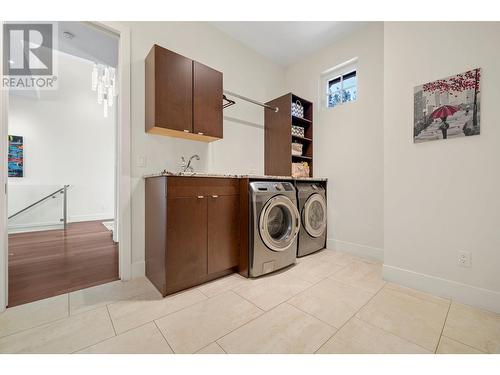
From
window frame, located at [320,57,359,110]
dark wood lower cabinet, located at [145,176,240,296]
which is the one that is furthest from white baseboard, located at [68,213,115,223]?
window frame, located at [320,57,359,110]

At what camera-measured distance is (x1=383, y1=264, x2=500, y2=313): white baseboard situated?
4.76 feet

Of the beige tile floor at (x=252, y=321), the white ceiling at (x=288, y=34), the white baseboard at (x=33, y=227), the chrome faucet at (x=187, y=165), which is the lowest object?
the beige tile floor at (x=252, y=321)

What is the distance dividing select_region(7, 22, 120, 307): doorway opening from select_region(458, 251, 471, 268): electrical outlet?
2.90 meters

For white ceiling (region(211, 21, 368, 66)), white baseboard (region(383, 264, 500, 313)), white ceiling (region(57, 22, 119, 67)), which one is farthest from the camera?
white ceiling (region(211, 21, 368, 66))

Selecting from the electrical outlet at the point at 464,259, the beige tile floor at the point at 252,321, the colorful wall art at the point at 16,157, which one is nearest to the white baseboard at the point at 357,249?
the beige tile floor at the point at 252,321

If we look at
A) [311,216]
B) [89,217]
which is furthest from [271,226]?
[89,217]

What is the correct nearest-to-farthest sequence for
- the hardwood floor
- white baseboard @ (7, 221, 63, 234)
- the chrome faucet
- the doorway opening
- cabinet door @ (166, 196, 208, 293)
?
1. cabinet door @ (166, 196, 208, 293)
2. the hardwood floor
3. the doorway opening
4. the chrome faucet
5. white baseboard @ (7, 221, 63, 234)

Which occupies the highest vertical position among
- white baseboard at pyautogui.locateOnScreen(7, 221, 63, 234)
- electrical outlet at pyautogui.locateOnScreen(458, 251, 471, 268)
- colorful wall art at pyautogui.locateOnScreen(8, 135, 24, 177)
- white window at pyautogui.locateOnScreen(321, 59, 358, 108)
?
white window at pyautogui.locateOnScreen(321, 59, 358, 108)

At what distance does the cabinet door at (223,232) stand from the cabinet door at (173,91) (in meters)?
0.78

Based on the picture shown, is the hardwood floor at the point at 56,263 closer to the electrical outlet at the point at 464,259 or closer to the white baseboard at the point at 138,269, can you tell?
the white baseboard at the point at 138,269

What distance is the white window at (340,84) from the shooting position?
272 centimetres

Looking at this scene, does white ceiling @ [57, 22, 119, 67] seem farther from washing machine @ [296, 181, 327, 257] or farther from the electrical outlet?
the electrical outlet

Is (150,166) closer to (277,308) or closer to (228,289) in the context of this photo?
(228,289)
